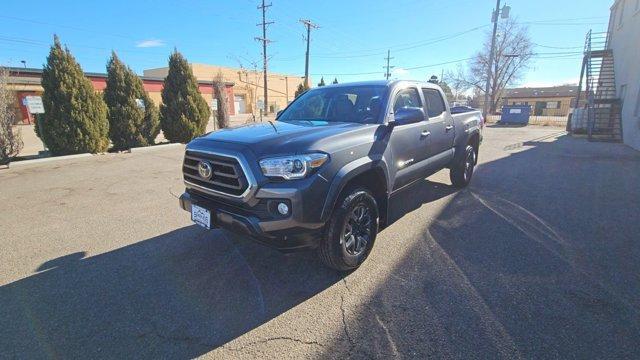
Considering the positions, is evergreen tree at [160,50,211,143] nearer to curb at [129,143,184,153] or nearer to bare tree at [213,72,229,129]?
curb at [129,143,184,153]

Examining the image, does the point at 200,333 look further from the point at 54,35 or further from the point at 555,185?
the point at 54,35

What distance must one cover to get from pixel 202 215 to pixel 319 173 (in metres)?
1.23

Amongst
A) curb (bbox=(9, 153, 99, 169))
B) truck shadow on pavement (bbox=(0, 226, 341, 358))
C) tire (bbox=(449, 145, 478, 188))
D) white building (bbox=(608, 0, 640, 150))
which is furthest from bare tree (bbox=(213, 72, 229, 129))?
white building (bbox=(608, 0, 640, 150))

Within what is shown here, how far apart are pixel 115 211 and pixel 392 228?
4408 mm

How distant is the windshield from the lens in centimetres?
383

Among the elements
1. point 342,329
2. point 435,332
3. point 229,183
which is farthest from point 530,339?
point 229,183

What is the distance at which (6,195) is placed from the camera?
636 centimetres

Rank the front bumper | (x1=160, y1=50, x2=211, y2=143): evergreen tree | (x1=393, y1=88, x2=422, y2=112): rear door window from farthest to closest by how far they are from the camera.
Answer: (x1=160, y1=50, x2=211, y2=143): evergreen tree < (x1=393, y1=88, x2=422, y2=112): rear door window < the front bumper

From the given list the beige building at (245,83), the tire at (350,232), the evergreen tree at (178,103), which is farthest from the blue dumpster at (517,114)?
the beige building at (245,83)

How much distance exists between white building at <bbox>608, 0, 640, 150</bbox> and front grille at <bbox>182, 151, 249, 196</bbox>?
14.8 m

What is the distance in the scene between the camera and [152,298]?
294 cm

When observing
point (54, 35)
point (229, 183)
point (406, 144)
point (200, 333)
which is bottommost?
point (200, 333)

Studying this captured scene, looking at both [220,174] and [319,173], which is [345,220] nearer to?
[319,173]

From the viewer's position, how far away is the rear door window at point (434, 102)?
4.98m
